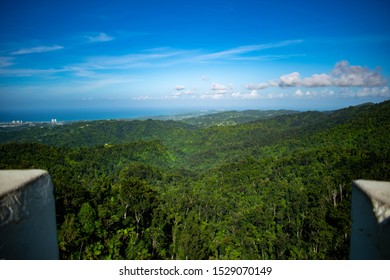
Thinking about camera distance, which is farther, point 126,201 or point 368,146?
point 368,146

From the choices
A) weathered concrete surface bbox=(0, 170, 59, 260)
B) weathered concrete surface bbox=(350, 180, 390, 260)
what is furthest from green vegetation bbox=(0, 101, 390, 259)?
weathered concrete surface bbox=(350, 180, 390, 260)

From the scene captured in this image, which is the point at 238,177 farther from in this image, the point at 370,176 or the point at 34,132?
the point at 34,132

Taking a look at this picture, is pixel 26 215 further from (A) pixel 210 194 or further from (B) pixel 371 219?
(A) pixel 210 194

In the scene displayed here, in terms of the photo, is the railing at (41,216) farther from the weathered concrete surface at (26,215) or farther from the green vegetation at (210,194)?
the green vegetation at (210,194)

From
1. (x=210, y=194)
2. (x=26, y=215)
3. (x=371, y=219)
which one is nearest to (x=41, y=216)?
(x=26, y=215)

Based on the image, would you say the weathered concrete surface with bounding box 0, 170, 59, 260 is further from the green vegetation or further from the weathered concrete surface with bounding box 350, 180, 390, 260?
the green vegetation

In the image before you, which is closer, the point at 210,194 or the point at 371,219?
the point at 371,219

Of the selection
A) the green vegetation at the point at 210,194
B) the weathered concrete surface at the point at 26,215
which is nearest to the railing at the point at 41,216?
the weathered concrete surface at the point at 26,215

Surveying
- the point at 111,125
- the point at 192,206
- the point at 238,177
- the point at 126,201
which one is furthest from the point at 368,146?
the point at 111,125
